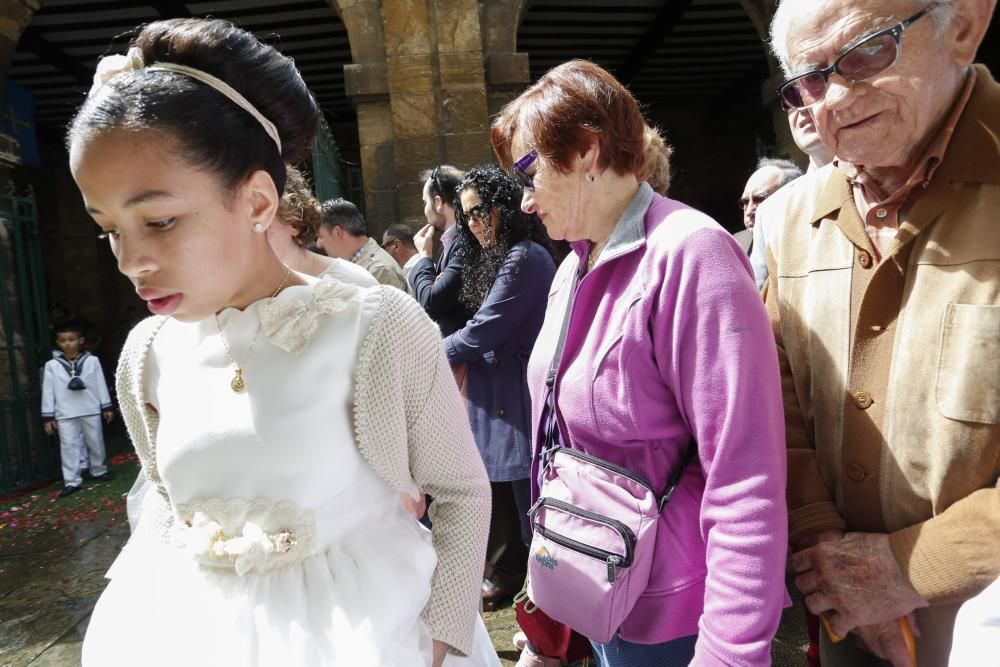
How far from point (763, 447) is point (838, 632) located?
15.4 inches

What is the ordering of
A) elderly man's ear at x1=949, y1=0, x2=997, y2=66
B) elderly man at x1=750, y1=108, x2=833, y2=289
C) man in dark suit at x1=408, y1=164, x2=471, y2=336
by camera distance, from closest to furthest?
elderly man's ear at x1=949, y1=0, x2=997, y2=66
elderly man at x1=750, y1=108, x2=833, y2=289
man in dark suit at x1=408, y1=164, x2=471, y2=336

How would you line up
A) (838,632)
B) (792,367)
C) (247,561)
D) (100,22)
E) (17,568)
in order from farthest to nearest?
(100,22) → (17,568) → (792,367) → (838,632) → (247,561)

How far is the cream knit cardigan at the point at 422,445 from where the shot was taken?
1.23 meters

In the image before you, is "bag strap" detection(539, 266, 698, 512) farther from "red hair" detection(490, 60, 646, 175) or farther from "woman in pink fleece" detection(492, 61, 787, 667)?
"red hair" detection(490, 60, 646, 175)

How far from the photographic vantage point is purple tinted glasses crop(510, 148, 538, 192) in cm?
157

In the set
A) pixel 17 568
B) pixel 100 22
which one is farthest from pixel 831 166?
pixel 100 22

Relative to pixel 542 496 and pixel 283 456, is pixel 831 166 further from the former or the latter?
pixel 283 456

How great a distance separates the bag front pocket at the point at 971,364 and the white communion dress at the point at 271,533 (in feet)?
2.98

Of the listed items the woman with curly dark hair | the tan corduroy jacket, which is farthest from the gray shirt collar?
the woman with curly dark hair

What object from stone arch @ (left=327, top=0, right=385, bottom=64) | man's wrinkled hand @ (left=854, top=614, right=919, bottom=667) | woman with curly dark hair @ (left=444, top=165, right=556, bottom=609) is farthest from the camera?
stone arch @ (left=327, top=0, right=385, bottom=64)

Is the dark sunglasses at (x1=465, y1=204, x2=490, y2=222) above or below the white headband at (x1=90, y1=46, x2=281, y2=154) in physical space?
below

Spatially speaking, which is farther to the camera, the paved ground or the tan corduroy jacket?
the paved ground

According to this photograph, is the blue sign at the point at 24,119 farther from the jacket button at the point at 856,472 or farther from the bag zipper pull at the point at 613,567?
the jacket button at the point at 856,472

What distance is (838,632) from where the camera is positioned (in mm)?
1300
